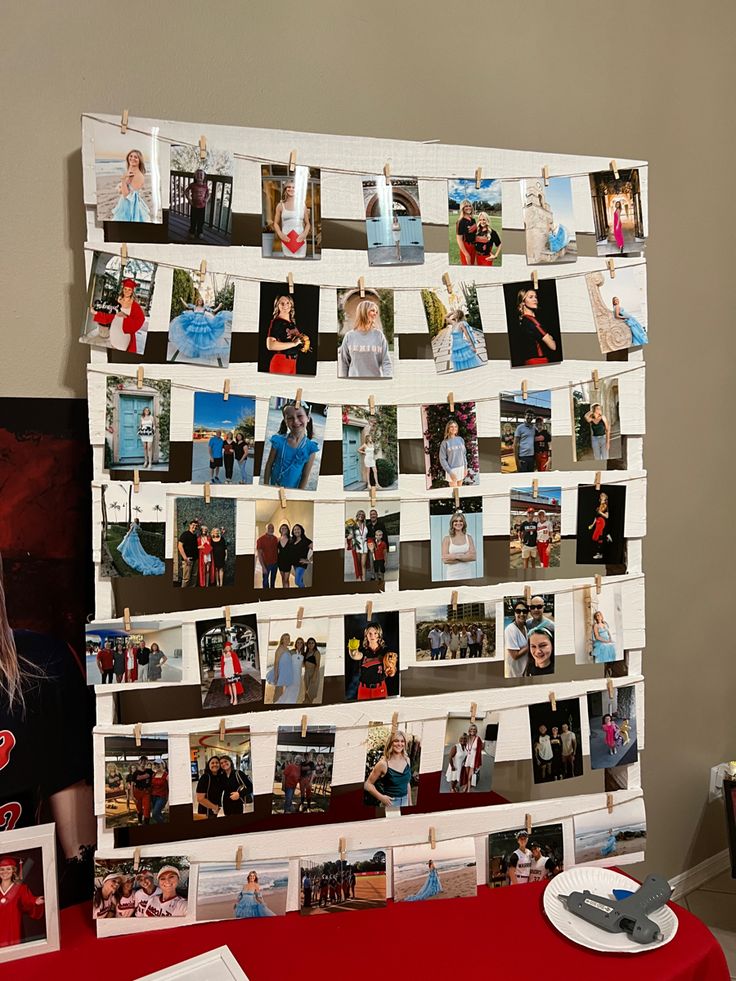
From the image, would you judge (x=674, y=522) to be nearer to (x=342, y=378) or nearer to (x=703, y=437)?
(x=703, y=437)

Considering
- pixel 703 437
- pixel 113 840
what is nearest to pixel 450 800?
pixel 113 840

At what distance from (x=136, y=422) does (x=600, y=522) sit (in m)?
0.79

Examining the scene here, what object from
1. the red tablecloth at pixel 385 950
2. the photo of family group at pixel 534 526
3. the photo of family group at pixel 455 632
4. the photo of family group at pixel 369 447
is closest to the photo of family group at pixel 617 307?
the photo of family group at pixel 534 526

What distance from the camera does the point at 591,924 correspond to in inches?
50.9

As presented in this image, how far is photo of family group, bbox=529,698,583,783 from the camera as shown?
1392mm

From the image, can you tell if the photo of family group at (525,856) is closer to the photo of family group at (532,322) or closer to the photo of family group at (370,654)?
the photo of family group at (370,654)

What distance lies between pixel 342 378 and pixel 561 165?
A: 1.71 ft

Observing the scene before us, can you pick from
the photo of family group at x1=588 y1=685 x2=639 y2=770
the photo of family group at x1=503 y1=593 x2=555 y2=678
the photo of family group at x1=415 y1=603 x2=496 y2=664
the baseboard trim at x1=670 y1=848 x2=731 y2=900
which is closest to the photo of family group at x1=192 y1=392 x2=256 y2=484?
the photo of family group at x1=415 y1=603 x2=496 y2=664

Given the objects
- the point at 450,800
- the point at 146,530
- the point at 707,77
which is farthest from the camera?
the point at 707,77

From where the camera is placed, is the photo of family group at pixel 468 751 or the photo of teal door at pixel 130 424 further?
the photo of family group at pixel 468 751

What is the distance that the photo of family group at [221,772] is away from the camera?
49.2 inches

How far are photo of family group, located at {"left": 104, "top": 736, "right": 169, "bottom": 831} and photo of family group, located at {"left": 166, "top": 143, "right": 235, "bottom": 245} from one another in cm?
76

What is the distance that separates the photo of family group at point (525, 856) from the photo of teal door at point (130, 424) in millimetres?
875

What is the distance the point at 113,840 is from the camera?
1.23 meters
